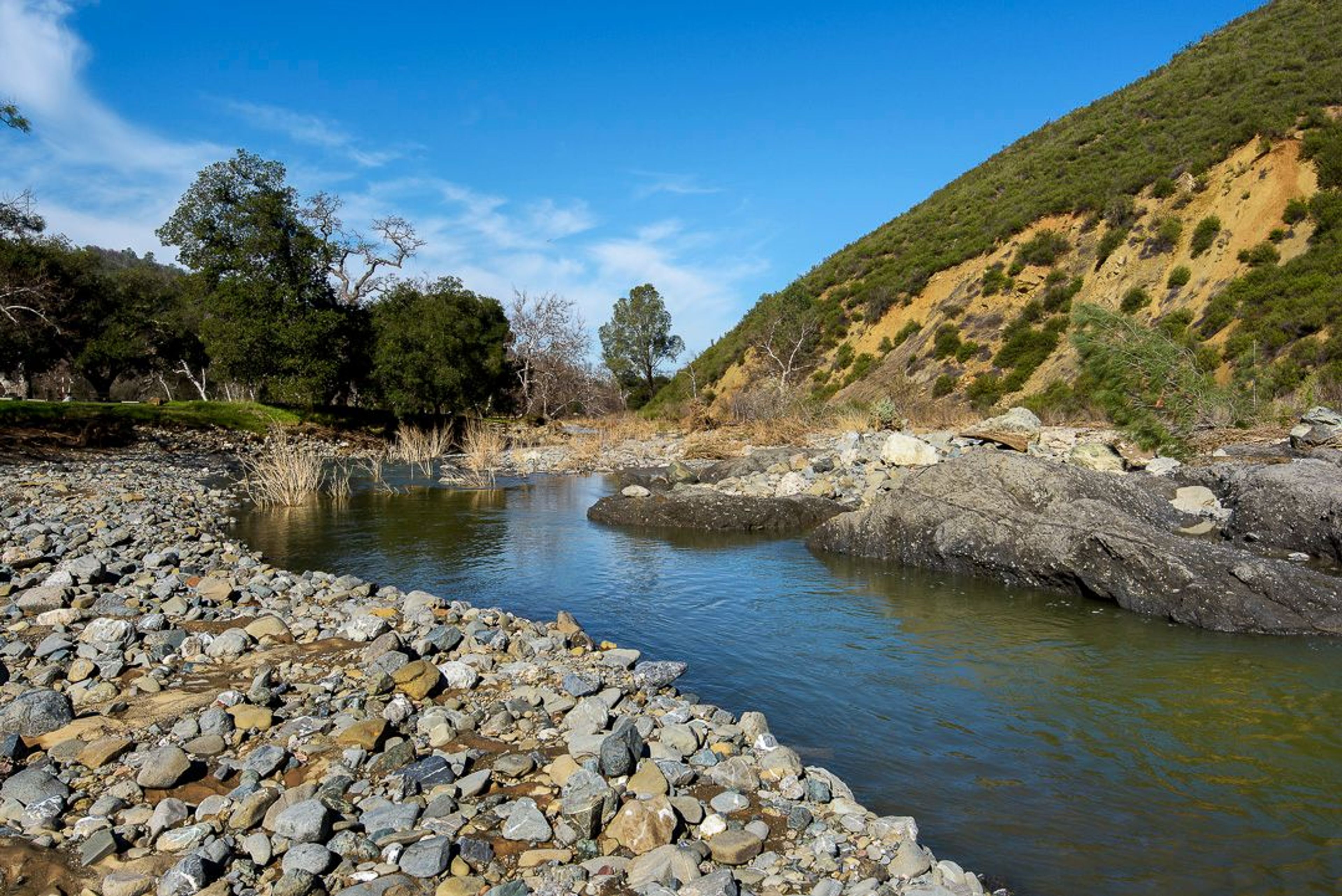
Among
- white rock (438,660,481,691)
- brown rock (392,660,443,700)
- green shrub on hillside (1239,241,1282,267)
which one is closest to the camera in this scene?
brown rock (392,660,443,700)

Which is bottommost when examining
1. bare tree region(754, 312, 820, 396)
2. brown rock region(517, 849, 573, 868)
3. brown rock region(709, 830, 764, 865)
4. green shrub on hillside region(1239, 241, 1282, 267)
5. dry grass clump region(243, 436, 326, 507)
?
brown rock region(517, 849, 573, 868)

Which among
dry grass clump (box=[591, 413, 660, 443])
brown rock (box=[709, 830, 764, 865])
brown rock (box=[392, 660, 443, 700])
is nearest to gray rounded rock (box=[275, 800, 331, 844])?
brown rock (box=[392, 660, 443, 700])

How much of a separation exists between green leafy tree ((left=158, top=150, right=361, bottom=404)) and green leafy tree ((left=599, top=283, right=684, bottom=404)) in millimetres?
30944

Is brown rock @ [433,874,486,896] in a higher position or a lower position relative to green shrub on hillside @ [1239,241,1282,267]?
lower

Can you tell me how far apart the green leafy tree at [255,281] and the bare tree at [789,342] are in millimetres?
22932

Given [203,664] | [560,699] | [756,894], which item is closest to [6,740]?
[203,664]

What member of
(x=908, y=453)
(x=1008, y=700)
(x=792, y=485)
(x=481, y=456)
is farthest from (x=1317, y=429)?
(x=481, y=456)

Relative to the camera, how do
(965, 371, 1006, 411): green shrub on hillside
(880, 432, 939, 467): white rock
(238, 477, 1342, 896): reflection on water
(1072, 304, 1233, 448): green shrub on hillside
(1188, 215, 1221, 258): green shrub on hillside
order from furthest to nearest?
(965, 371, 1006, 411): green shrub on hillside < (1188, 215, 1221, 258): green shrub on hillside < (880, 432, 939, 467): white rock < (1072, 304, 1233, 448): green shrub on hillside < (238, 477, 1342, 896): reflection on water

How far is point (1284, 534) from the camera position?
29.9 feet

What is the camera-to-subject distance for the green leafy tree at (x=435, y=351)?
33.3m

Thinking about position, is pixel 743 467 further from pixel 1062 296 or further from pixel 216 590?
pixel 1062 296

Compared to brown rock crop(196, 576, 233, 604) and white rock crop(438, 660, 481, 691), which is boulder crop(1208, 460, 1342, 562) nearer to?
white rock crop(438, 660, 481, 691)

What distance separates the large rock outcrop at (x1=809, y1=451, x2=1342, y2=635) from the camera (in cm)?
704

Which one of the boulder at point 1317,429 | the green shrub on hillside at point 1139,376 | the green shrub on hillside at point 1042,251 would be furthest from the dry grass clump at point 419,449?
the green shrub on hillside at point 1042,251
